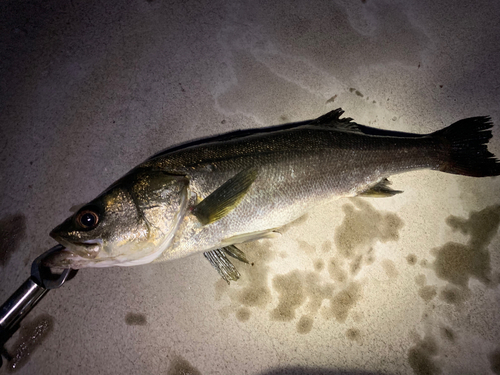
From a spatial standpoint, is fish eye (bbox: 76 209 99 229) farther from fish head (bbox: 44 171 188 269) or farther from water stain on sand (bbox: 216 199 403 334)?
water stain on sand (bbox: 216 199 403 334)

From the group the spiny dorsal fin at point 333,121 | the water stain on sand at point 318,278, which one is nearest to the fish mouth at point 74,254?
the water stain on sand at point 318,278

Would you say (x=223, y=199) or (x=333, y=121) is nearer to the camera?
(x=223, y=199)

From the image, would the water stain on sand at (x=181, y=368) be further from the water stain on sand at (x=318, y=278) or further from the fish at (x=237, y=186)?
the fish at (x=237, y=186)

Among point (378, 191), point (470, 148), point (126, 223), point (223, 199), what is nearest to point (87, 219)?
point (126, 223)

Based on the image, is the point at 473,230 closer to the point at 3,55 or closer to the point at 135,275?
the point at 135,275

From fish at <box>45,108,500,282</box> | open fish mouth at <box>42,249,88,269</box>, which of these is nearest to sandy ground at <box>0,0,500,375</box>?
fish at <box>45,108,500,282</box>

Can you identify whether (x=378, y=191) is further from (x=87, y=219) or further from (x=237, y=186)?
(x=87, y=219)

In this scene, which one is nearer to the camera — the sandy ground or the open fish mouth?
the open fish mouth
